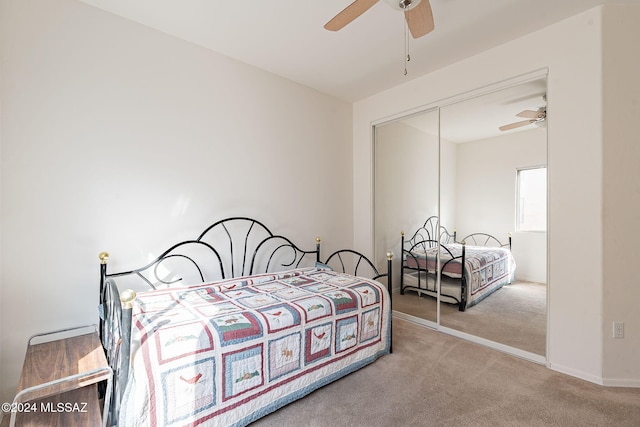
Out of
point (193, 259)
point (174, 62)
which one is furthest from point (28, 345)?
point (174, 62)

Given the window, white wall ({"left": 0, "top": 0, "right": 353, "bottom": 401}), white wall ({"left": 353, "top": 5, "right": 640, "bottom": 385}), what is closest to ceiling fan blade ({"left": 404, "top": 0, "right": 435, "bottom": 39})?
white wall ({"left": 353, "top": 5, "right": 640, "bottom": 385})

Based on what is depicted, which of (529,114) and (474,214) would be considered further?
(474,214)

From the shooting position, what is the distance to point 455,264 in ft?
9.81

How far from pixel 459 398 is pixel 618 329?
4.09 feet

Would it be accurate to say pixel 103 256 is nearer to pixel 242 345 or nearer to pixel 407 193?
pixel 242 345

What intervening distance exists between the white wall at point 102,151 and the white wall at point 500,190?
76.6 inches

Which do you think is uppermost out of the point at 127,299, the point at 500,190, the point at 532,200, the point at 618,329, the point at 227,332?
the point at 500,190

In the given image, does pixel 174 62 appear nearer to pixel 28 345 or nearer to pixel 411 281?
pixel 28 345

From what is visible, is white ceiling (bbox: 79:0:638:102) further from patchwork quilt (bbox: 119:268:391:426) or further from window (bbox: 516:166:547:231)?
patchwork quilt (bbox: 119:268:391:426)

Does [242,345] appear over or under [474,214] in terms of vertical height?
under

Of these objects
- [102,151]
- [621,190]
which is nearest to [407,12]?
[621,190]

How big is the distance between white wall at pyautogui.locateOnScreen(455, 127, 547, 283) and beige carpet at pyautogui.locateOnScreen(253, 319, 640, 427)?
0.80 meters

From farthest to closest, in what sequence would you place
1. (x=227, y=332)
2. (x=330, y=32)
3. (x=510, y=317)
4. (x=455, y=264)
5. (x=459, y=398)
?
(x=455, y=264), (x=510, y=317), (x=330, y=32), (x=459, y=398), (x=227, y=332)

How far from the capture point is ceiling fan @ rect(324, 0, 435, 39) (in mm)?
1640
